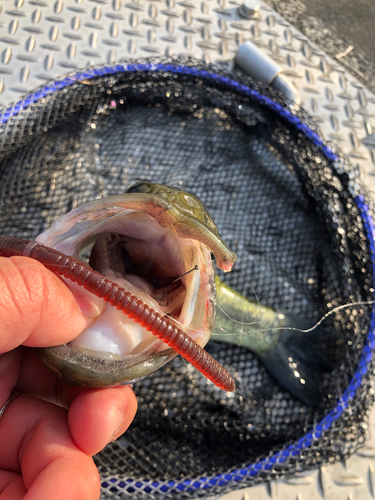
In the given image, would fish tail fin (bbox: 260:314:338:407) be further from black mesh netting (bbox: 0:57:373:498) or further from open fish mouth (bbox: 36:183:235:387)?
open fish mouth (bbox: 36:183:235:387)

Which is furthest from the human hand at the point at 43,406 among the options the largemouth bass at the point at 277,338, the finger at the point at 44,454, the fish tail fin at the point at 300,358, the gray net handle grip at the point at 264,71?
the gray net handle grip at the point at 264,71

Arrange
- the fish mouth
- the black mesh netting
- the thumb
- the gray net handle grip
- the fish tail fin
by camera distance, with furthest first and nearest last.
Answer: the gray net handle grip → the fish tail fin → the black mesh netting → the fish mouth → the thumb

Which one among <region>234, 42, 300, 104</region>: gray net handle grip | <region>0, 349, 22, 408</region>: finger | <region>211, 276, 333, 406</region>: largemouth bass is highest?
<region>234, 42, 300, 104</region>: gray net handle grip

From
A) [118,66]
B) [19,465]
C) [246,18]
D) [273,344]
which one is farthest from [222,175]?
[19,465]

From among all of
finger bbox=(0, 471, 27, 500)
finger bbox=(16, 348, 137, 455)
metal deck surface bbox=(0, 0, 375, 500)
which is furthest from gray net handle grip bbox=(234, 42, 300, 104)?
finger bbox=(0, 471, 27, 500)

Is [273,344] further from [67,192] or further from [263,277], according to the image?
[67,192]

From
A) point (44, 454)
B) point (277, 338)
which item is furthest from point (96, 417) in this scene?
point (277, 338)

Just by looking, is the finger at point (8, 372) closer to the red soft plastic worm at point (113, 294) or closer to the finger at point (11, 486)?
the finger at point (11, 486)
